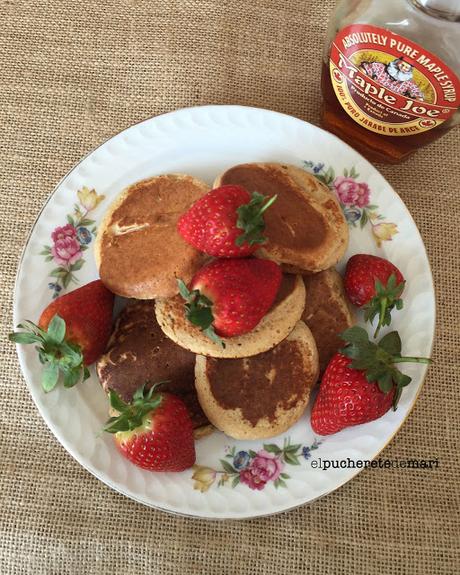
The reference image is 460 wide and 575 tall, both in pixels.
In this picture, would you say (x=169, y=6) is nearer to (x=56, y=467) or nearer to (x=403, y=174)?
(x=403, y=174)

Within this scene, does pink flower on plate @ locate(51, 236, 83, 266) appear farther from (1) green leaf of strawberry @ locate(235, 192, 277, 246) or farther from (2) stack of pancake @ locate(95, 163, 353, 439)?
(1) green leaf of strawberry @ locate(235, 192, 277, 246)

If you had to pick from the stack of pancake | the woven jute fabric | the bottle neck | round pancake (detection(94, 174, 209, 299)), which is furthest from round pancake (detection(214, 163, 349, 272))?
the bottle neck

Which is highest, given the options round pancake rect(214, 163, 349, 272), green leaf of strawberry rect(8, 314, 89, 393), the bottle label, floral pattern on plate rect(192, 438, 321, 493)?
the bottle label

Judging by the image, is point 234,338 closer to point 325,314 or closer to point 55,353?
point 325,314

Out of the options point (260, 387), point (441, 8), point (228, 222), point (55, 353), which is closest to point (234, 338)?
point (260, 387)

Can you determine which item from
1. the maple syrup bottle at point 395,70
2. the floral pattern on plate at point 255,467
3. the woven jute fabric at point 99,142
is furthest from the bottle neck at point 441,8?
the floral pattern on plate at point 255,467

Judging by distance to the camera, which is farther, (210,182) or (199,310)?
(210,182)

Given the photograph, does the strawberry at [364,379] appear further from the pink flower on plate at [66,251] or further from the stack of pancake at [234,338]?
the pink flower on plate at [66,251]
